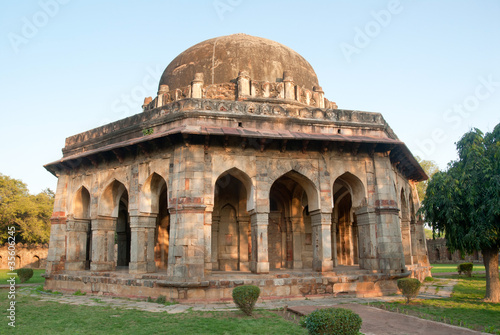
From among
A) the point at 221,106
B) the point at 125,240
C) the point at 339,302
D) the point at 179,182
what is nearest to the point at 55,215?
the point at 125,240

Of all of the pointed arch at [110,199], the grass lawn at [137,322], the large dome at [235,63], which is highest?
the large dome at [235,63]

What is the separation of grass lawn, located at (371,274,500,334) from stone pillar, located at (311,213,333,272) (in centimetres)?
221

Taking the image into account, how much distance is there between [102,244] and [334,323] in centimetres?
998

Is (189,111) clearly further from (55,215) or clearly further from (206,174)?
(55,215)

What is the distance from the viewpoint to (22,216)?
33031 mm

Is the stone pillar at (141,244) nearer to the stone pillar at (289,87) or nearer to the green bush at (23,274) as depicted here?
the stone pillar at (289,87)

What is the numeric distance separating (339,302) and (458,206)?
3.75 meters

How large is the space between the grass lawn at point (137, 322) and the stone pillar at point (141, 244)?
7.40 ft

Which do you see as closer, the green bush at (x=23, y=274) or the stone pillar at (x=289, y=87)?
the stone pillar at (x=289, y=87)

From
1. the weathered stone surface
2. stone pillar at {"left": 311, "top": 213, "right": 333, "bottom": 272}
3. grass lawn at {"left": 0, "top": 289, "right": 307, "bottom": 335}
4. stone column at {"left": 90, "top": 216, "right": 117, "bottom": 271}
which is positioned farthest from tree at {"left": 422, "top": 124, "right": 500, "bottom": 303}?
stone column at {"left": 90, "top": 216, "right": 117, "bottom": 271}

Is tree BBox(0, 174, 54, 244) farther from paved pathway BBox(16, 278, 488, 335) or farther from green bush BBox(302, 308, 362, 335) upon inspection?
green bush BBox(302, 308, 362, 335)

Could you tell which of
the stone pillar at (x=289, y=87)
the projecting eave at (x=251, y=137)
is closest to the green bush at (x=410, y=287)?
the projecting eave at (x=251, y=137)

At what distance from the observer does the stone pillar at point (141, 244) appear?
1155 centimetres

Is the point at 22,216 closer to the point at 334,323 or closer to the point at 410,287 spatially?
the point at 410,287
